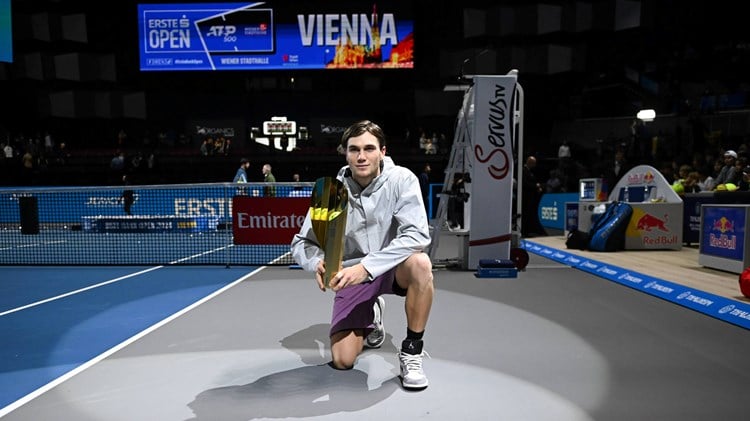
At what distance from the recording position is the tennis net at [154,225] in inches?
260

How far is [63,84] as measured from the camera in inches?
836

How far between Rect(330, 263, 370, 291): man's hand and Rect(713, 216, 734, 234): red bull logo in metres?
5.49

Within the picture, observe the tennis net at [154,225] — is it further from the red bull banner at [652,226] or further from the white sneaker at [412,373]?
the red bull banner at [652,226]

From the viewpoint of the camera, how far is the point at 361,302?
2.80m

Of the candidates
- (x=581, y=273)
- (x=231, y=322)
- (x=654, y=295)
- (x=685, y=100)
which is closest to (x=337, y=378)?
(x=231, y=322)

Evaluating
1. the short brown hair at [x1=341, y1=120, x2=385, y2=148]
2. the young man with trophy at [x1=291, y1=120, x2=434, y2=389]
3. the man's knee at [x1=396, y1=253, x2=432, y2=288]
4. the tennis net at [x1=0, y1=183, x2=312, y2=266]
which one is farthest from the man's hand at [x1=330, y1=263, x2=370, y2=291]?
the tennis net at [x1=0, y1=183, x2=312, y2=266]

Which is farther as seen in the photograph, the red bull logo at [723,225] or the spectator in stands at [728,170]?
the spectator in stands at [728,170]

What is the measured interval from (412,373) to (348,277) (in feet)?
2.37

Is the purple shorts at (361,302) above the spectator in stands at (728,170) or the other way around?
the other way around

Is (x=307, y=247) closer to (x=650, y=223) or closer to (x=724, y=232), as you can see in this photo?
(x=724, y=232)

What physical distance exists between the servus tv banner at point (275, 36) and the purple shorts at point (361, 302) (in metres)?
16.1

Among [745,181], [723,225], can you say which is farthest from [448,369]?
[745,181]

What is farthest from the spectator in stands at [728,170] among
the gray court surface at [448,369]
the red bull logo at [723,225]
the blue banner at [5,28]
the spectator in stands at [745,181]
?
the blue banner at [5,28]

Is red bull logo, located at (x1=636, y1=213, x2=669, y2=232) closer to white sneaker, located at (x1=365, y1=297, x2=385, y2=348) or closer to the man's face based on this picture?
white sneaker, located at (x1=365, y1=297, x2=385, y2=348)
